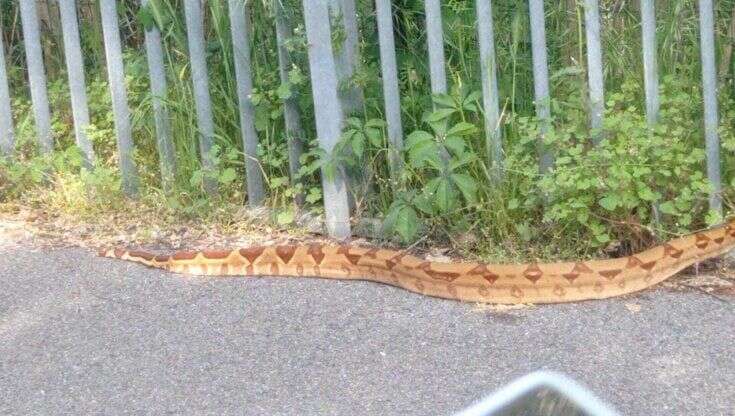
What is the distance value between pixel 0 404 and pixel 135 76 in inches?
146

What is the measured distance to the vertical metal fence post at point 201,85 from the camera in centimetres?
770

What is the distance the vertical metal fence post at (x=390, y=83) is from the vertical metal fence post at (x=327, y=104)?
33 centimetres

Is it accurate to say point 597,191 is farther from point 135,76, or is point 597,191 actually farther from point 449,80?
point 135,76

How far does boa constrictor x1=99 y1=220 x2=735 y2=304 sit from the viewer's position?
6074mm

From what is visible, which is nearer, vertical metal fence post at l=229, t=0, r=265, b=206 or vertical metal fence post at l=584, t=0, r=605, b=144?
vertical metal fence post at l=584, t=0, r=605, b=144

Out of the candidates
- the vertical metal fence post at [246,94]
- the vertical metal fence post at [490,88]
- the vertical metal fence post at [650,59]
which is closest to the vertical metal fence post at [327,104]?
the vertical metal fence post at [246,94]

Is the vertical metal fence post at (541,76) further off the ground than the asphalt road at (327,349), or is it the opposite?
the vertical metal fence post at (541,76)

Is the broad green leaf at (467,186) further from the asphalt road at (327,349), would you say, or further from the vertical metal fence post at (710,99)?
the vertical metal fence post at (710,99)

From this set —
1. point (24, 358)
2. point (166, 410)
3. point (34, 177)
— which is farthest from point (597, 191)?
point (34, 177)

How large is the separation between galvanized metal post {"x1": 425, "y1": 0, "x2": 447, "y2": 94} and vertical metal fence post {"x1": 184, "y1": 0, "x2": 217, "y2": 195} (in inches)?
68.8

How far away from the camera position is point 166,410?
16.5 feet

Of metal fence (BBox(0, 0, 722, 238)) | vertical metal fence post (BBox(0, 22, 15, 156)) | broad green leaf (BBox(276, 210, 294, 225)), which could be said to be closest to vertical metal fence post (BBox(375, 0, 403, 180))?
metal fence (BBox(0, 0, 722, 238))

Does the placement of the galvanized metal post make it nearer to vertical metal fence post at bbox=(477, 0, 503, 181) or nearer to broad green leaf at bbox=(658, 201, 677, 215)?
vertical metal fence post at bbox=(477, 0, 503, 181)

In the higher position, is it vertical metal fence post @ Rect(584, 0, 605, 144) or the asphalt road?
vertical metal fence post @ Rect(584, 0, 605, 144)
